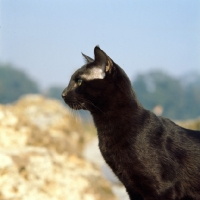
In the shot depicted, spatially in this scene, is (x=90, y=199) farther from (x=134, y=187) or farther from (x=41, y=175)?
(x=134, y=187)

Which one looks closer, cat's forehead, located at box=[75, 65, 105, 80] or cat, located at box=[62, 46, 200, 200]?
cat, located at box=[62, 46, 200, 200]

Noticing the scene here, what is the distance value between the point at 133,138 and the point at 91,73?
2.32 feet

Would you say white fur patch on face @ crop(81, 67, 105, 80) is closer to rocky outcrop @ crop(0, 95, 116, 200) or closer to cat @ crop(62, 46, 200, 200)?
cat @ crop(62, 46, 200, 200)

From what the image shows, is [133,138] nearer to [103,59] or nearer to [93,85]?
[93,85]

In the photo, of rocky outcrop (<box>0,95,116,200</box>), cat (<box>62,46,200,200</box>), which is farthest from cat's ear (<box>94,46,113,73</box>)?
rocky outcrop (<box>0,95,116,200</box>)

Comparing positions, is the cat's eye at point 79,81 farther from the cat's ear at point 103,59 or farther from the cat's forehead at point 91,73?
the cat's ear at point 103,59

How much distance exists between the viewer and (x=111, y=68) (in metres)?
4.07

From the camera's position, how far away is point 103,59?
13.2ft

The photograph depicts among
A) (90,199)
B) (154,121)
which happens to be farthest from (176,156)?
(90,199)

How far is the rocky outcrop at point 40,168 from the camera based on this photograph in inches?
204

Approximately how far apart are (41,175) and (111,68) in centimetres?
195

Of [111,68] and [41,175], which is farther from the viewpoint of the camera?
[41,175]

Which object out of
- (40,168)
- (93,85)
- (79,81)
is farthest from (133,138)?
(40,168)

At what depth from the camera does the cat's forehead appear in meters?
4.12
